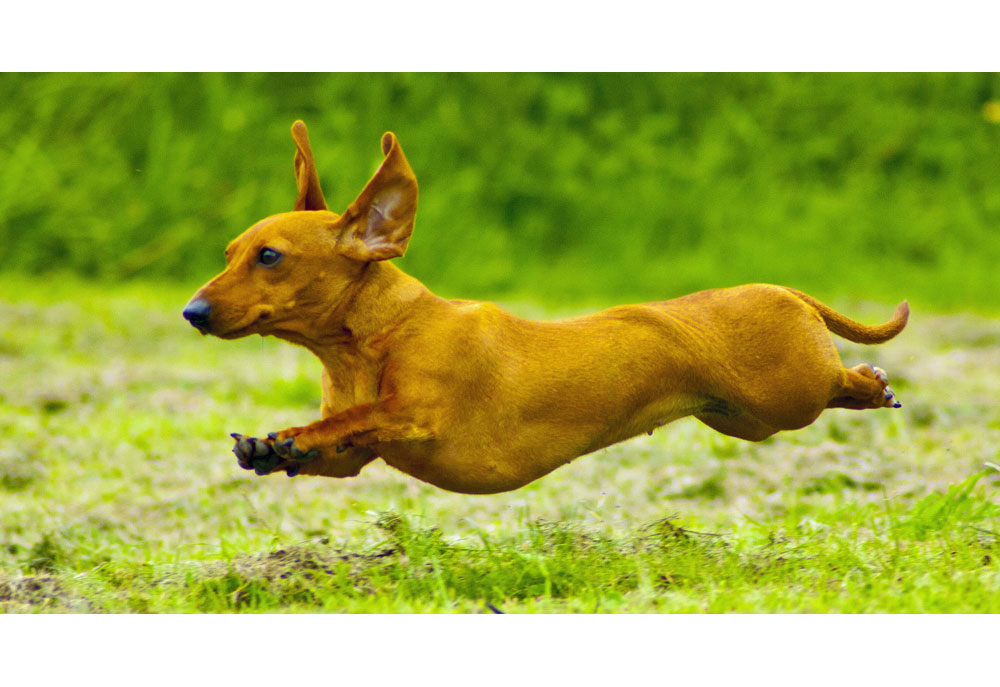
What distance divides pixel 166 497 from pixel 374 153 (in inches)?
183

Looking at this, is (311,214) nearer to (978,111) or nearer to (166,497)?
(166,497)

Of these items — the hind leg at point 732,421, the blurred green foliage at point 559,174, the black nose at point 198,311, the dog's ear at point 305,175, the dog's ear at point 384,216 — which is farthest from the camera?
the blurred green foliage at point 559,174

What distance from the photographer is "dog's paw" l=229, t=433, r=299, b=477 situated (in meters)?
2.40

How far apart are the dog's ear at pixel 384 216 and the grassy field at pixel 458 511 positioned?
0.84 meters

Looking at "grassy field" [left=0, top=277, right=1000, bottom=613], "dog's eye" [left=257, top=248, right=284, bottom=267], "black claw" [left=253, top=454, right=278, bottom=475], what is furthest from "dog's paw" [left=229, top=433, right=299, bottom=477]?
"grassy field" [left=0, top=277, right=1000, bottom=613]

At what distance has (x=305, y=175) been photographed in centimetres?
279

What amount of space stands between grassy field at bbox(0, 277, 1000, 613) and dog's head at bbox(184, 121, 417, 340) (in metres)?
0.71

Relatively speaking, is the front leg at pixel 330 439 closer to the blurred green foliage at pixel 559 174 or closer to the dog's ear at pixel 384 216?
the dog's ear at pixel 384 216

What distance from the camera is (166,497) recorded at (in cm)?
410

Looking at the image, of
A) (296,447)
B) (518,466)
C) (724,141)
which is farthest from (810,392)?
(724,141)

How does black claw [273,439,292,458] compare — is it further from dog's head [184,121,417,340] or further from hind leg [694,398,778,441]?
hind leg [694,398,778,441]

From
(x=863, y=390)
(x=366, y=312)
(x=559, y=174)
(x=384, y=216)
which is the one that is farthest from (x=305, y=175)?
(x=559, y=174)

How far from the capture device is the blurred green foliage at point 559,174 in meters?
7.60

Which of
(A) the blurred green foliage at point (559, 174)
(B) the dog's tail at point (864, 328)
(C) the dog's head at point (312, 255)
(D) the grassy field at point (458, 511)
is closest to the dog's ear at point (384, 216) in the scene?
(C) the dog's head at point (312, 255)
